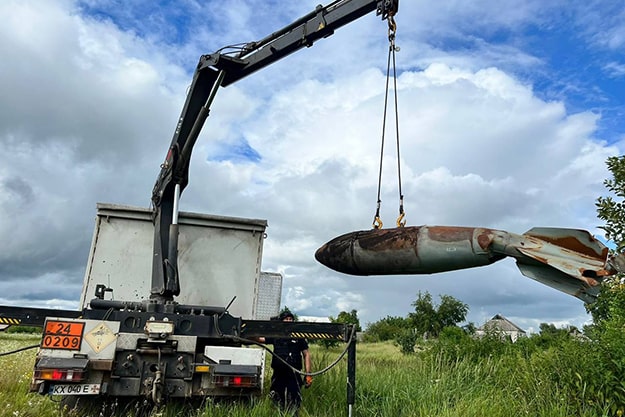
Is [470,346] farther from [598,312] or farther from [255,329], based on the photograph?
[255,329]

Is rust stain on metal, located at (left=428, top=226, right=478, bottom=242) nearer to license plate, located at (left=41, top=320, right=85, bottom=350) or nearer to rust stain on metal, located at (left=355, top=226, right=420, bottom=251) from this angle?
rust stain on metal, located at (left=355, top=226, right=420, bottom=251)

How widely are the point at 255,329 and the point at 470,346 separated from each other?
6.17m

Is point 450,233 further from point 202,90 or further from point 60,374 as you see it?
point 202,90

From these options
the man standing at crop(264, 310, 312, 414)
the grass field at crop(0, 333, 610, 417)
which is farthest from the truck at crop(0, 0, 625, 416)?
the man standing at crop(264, 310, 312, 414)

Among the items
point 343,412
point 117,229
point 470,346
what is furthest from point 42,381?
point 470,346

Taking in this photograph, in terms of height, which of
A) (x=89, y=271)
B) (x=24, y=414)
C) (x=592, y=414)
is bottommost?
(x=24, y=414)

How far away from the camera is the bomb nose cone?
6578 millimetres

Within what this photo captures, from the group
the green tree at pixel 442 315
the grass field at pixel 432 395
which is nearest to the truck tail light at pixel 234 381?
the grass field at pixel 432 395

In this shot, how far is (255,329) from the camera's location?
19.9 feet

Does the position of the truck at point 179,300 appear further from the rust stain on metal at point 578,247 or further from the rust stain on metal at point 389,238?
the rust stain on metal at point 578,247

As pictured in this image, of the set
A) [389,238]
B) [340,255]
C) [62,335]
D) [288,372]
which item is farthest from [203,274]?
[389,238]

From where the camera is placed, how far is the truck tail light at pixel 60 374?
496 centimetres

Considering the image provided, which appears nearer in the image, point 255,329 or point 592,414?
point 592,414

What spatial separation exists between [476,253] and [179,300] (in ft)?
14.1
